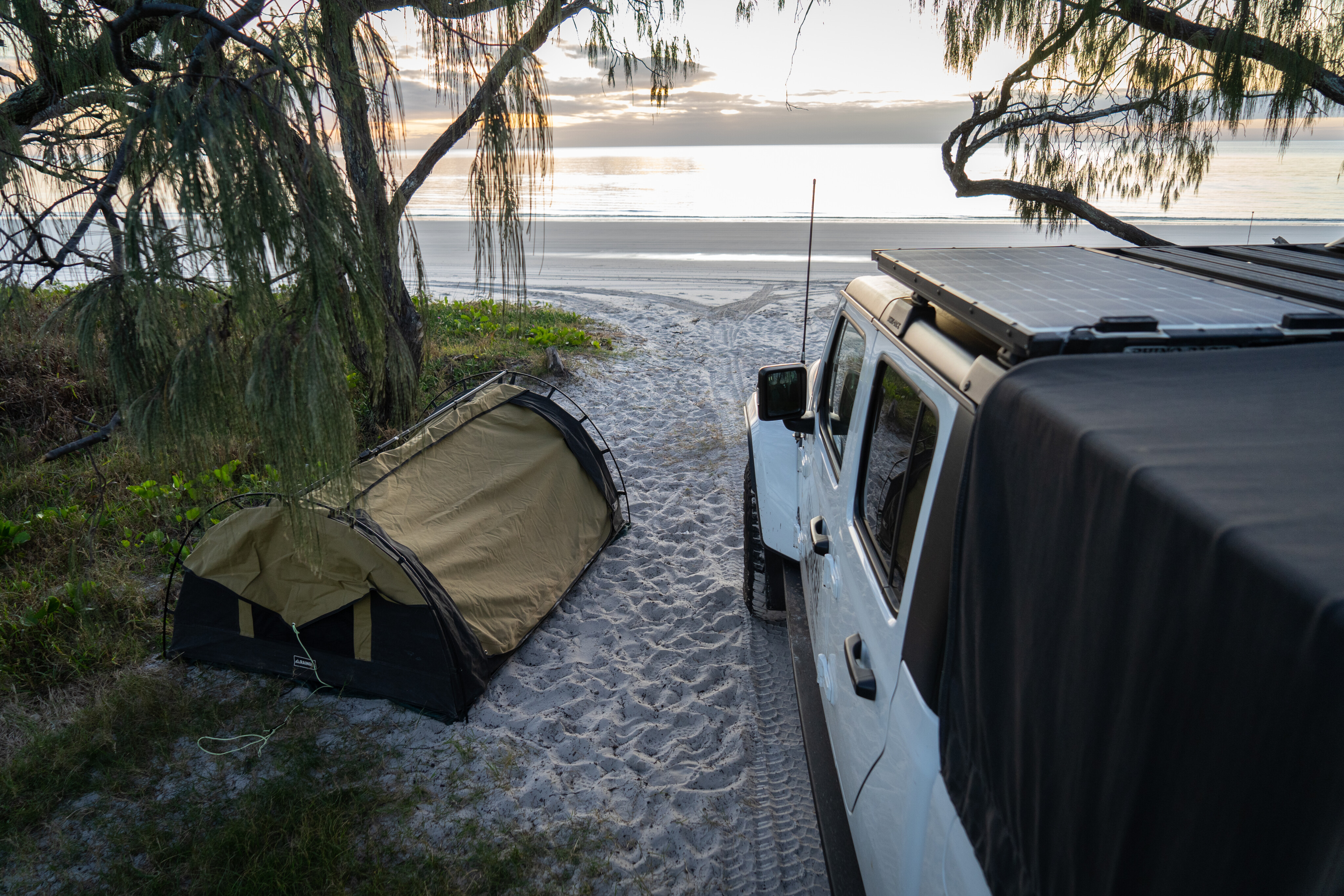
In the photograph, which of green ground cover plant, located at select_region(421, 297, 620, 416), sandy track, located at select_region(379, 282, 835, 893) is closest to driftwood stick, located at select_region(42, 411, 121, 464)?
sandy track, located at select_region(379, 282, 835, 893)

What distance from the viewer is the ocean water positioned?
3145cm

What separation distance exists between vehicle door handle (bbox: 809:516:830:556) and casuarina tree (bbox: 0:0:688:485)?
1.76 meters

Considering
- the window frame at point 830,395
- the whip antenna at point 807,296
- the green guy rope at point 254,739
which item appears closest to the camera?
the window frame at point 830,395

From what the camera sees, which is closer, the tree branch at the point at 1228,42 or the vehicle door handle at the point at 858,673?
the vehicle door handle at the point at 858,673

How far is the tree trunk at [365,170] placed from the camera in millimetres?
2365

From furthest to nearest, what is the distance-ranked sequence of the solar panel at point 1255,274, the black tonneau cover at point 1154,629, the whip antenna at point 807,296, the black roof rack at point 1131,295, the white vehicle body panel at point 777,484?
the whip antenna at point 807,296, the white vehicle body panel at point 777,484, the solar panel at point 1255,274, the black roof rack at point 1131,295, the black tonneau cover at point 1154,629

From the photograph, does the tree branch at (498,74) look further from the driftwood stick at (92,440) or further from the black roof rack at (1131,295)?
the black roof rack at (1131,295)

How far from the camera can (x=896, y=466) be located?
2.46m

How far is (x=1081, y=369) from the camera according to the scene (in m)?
1.50

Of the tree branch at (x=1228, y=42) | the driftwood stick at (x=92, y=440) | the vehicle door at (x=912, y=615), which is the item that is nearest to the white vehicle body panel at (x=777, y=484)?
the vehicle door at (x=912, y=615)

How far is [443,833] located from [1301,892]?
11.2 feet

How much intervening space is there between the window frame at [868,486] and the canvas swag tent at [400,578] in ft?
8.21

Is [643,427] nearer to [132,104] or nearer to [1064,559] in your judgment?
[132,104]

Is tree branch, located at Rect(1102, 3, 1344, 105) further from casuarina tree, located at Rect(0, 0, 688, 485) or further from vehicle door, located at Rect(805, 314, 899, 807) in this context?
casuarina tree, located at Rect(0, 0, 688, 485)
